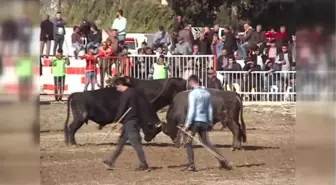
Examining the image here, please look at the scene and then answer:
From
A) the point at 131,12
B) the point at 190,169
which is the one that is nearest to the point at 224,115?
the point at 190,169

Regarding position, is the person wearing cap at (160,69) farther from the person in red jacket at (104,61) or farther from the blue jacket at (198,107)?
the blue jacket at (198,107)

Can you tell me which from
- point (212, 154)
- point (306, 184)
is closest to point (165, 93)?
point (212, 154)

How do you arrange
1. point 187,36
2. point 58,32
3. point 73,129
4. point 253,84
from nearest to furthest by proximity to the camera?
point 73,129
point 58,32
point 253,84
point 187,36

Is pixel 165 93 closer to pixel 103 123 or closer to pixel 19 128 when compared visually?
pixel 103 123

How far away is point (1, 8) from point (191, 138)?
317 inches

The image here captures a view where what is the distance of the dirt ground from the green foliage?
2260 cm

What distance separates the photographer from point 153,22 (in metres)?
39.0

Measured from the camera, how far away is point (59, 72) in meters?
18.4

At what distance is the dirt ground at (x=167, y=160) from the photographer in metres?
9.19

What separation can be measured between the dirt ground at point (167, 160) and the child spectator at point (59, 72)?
106 inches

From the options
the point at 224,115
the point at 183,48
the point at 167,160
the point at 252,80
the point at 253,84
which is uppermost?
the point at 183,48

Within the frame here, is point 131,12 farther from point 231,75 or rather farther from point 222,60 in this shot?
point 231,75

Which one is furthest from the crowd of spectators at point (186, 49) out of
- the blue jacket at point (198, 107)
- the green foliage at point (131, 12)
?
the green foliage at point (131, 12)

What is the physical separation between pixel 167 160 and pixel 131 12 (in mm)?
29114
